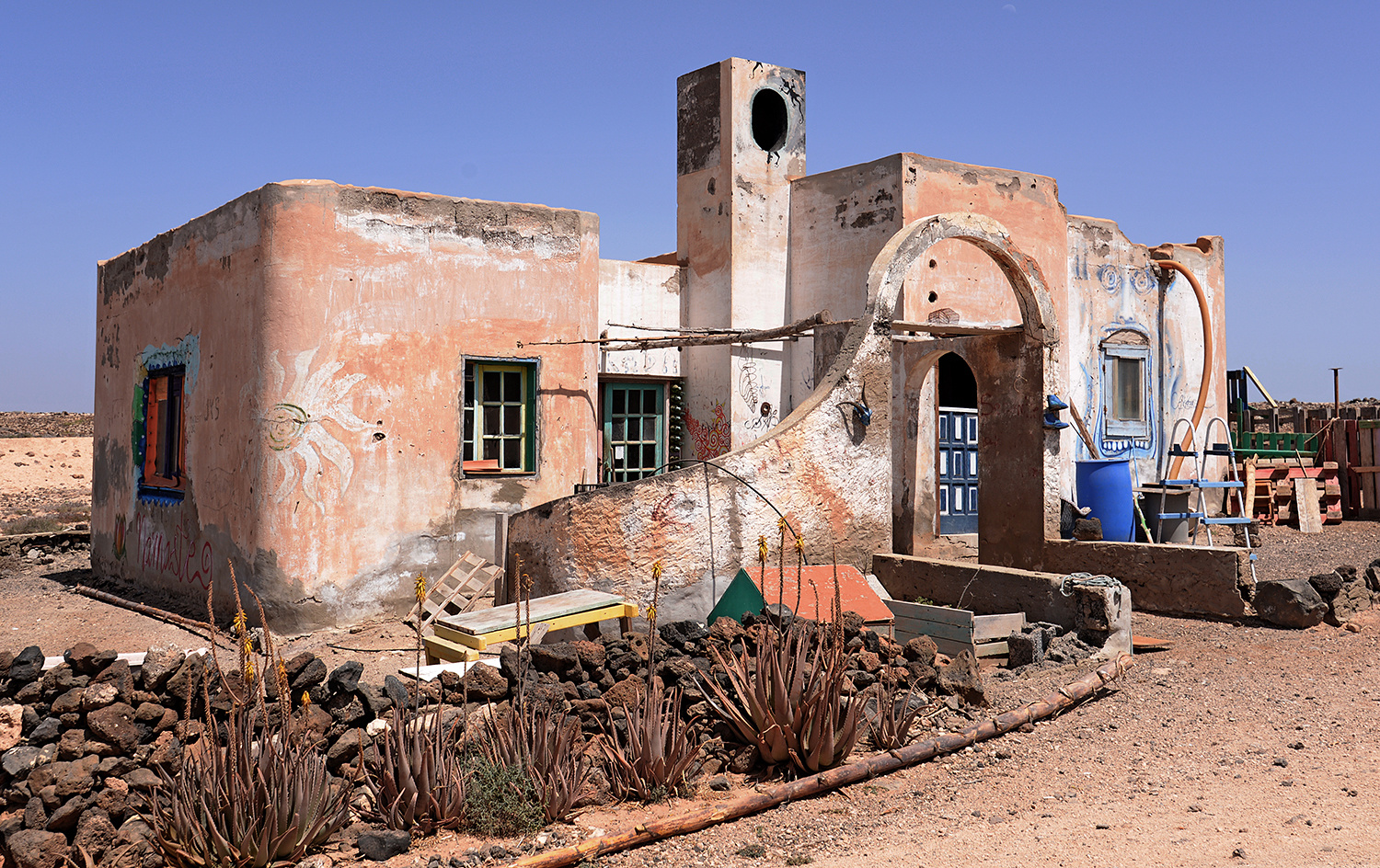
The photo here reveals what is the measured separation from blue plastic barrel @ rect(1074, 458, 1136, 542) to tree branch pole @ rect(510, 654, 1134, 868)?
3436 mm

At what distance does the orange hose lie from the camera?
14727mm

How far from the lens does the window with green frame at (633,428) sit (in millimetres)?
12750

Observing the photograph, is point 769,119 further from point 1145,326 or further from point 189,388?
point 189,388

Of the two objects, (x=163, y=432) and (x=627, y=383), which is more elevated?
(x=627, y=383)

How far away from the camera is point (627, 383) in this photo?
13.0 m

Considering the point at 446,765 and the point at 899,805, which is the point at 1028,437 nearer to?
the point at 899,805

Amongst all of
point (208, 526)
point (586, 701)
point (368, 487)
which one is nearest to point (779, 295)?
point (368, 487)

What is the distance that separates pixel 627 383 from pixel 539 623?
6.85m

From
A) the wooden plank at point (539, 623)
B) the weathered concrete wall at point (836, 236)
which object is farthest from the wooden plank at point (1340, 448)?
the wooden plank at point (539, 623)

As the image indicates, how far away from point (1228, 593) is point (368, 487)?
24.1ft

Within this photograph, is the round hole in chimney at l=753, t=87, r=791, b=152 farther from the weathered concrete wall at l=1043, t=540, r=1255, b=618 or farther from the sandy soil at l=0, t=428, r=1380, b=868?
the sandy soil at l=0, t=428, r=1380, b=868

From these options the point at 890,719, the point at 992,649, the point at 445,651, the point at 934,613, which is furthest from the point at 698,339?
the point at 890,719

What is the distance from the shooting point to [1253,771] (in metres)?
4.95

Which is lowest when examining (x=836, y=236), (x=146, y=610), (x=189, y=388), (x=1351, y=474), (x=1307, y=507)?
(x=146, y=610)
